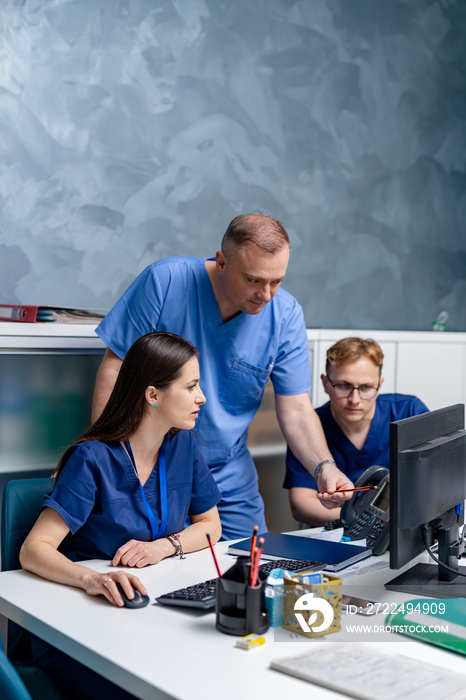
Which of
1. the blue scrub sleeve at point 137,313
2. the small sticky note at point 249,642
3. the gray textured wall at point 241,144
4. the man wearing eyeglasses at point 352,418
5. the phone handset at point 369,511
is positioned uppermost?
the gray textured wall at point 241,144

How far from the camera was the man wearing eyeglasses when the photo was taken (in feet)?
8.21

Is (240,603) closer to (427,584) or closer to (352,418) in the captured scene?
(427,584)

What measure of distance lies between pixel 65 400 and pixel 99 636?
1298 mm

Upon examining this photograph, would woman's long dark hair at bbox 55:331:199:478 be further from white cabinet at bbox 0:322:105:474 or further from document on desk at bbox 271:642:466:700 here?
document on desk at bbox 271:642:466:700

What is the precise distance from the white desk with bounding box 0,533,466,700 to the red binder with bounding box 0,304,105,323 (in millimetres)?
969

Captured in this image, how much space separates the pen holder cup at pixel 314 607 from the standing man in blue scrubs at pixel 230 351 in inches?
30.5

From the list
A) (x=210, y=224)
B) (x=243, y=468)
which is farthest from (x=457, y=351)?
(x=243, y=468)

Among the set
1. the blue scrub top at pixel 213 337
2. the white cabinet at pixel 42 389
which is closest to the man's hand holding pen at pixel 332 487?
the blue scrub top at pixel 213 337

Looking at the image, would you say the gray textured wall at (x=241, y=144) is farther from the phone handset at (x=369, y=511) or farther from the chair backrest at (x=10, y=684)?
the chair backrest at (x=10, y=684)

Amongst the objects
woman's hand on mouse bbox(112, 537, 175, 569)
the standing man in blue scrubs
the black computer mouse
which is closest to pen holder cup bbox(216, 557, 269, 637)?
the black computer mouse

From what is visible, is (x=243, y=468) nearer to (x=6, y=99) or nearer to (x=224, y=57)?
(x=6, y=99)

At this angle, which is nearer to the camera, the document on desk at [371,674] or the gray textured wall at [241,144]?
the document on desk at [371,674]

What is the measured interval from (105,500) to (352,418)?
108cm

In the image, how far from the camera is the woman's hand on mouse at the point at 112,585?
1390 mm
